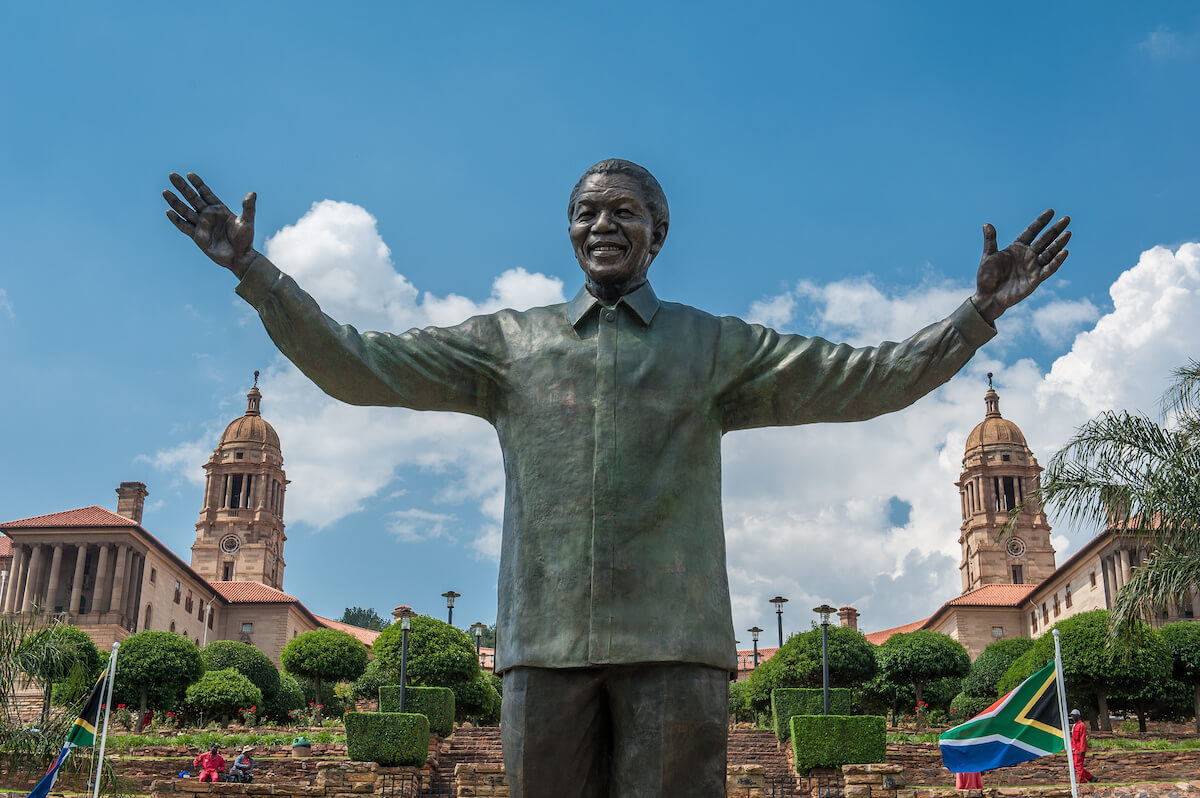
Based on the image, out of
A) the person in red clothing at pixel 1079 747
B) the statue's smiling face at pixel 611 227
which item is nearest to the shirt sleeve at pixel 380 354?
the statue's smiling face at pixel 611 227

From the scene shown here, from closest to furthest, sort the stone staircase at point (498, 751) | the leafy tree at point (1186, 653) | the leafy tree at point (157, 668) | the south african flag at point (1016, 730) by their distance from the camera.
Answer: the south african flag at point (1016, 730), the stone staircase at point (498, 751), the leafy tree at point (1186, 653), the leafy tree at point (157, 668)

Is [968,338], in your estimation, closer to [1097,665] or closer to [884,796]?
[884,796]

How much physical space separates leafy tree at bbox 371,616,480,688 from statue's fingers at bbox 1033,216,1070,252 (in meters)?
40.0

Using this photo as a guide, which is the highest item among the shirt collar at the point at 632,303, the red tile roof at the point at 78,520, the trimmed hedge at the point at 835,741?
the red tile roof at the point at 78,520

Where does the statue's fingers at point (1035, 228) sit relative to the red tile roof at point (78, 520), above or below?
below

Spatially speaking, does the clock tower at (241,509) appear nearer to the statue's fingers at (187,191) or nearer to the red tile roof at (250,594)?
the red tile roof at (250,594)

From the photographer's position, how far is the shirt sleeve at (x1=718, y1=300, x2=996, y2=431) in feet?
11.0

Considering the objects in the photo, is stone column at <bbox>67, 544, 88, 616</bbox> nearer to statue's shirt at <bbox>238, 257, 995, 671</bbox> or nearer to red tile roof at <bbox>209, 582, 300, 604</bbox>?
red tile roof at <bbox>209, 582, 300, 604</bbox>

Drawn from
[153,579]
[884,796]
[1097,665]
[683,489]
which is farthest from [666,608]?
[153,579]

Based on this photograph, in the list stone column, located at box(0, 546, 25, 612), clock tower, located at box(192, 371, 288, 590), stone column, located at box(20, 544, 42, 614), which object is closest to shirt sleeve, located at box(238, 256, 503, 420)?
stone column, located at box(20, 544, 42, 614)

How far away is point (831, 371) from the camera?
3420 millimetres

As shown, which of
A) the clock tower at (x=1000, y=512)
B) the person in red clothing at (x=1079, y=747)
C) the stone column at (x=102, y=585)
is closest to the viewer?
the person in red clothing at (x=1079, y=747)

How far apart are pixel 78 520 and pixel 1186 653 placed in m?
54.7

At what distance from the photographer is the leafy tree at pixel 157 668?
139 ft
